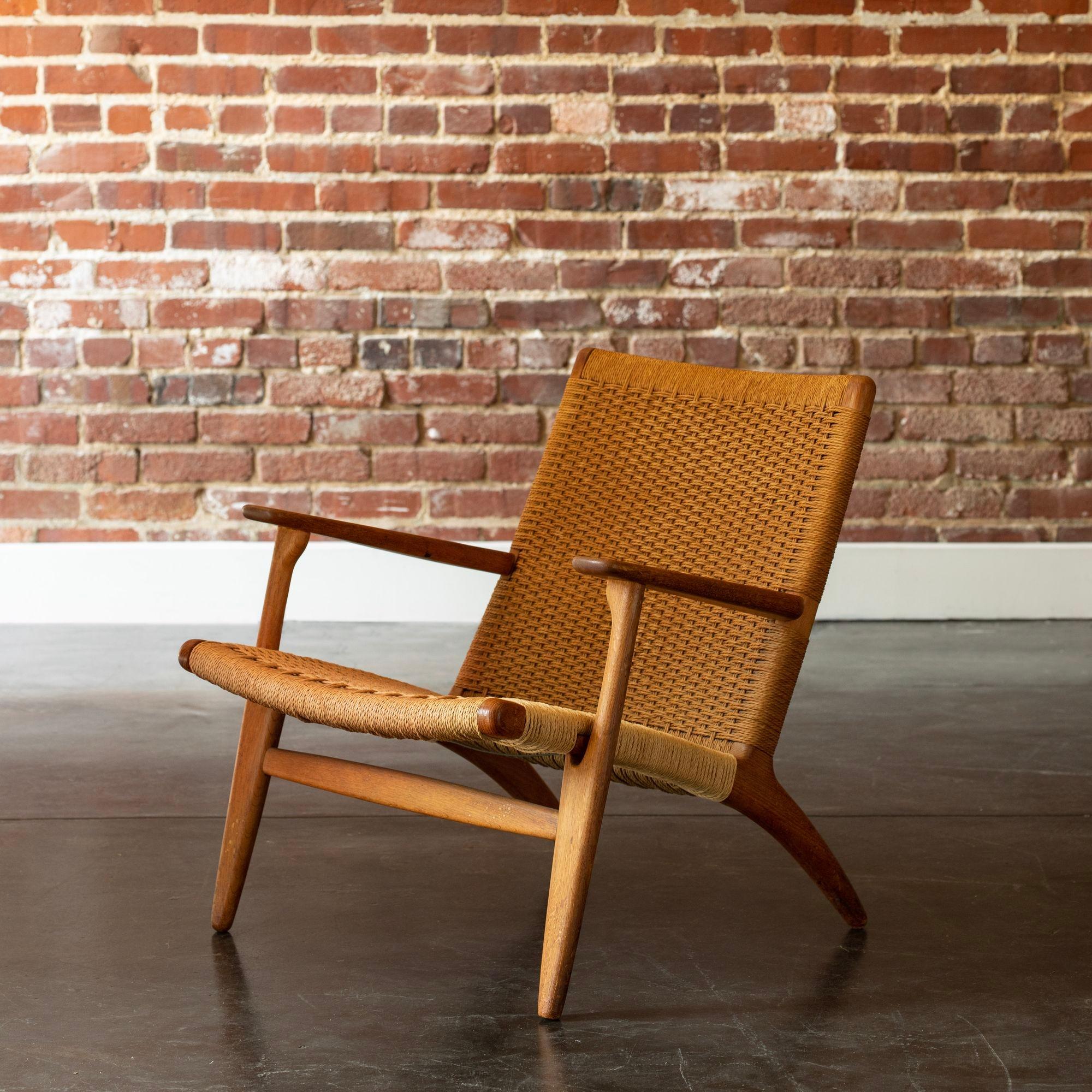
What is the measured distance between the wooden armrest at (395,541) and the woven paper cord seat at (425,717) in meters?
0.19

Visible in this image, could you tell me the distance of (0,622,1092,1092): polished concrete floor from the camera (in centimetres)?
153

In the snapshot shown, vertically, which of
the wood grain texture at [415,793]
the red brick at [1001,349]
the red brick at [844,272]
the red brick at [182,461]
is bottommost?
the red brick at [182,461]

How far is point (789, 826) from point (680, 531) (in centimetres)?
53

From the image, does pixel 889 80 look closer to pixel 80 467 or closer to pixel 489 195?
pixel 489 195

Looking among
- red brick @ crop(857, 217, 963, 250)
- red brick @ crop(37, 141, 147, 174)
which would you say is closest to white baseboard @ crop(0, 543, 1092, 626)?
red brick @ crop(857, 217, 963, 250)

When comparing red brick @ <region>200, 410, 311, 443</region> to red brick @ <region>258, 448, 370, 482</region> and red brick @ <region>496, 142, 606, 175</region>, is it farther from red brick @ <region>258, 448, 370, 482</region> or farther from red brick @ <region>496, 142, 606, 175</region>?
red brick @ <region>496, 142, 606, 175</region>

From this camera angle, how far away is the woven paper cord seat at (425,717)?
5.09 ft

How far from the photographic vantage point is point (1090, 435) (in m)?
4.43

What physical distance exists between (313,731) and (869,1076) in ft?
6.10

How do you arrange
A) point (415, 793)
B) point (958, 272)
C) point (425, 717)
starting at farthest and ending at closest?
point (958, 272) → point (415, 793) → point (425, 717)

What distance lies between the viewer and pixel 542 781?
2.17 metres

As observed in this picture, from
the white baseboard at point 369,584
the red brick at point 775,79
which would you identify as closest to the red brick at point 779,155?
the red brick at point 775,79

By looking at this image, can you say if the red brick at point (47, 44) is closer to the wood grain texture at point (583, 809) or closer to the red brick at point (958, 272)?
the red brick at point (958, 272)

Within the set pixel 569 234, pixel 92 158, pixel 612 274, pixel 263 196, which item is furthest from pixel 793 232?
pixel 92 158
